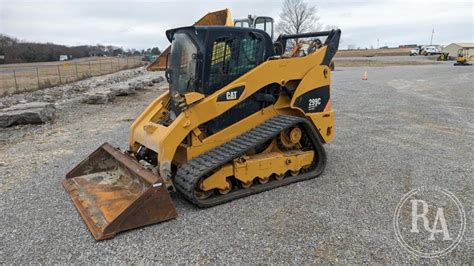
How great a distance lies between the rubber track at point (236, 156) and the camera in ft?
15.3

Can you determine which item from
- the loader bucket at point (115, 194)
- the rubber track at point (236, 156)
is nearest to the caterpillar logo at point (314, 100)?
the rubber track at point (236, 156)

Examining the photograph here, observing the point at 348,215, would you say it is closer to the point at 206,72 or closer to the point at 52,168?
the point at 206,72

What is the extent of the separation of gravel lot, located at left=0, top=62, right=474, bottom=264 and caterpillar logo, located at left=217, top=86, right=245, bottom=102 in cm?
137

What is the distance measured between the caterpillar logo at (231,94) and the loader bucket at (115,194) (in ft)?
4.48

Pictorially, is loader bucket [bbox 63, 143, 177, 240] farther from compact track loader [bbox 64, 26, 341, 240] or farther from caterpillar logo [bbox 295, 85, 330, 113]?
caterpillar logo [bbox 295, 85, 330, 113]

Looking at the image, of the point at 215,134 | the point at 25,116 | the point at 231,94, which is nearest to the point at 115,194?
the point at 215,134

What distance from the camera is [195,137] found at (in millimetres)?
5105

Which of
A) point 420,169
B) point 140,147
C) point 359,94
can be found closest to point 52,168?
point 140,147

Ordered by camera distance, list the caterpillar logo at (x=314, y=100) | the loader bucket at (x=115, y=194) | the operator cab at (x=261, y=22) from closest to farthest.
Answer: the loader bucket at (x=115, y=194) → the caterpillar logo at (x=314, y=100) → the operator cab at (x=261, y=22)

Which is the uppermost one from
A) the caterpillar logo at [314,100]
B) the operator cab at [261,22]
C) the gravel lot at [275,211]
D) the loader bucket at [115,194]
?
the operator cab at [261,22]

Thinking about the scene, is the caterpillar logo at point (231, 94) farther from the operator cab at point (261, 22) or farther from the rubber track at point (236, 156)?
the operator cab at point (261, 22)

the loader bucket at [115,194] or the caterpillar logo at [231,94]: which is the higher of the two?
the caterpillar logo at [231,94]

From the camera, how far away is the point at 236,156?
4.95 m

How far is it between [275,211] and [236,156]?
85cm
